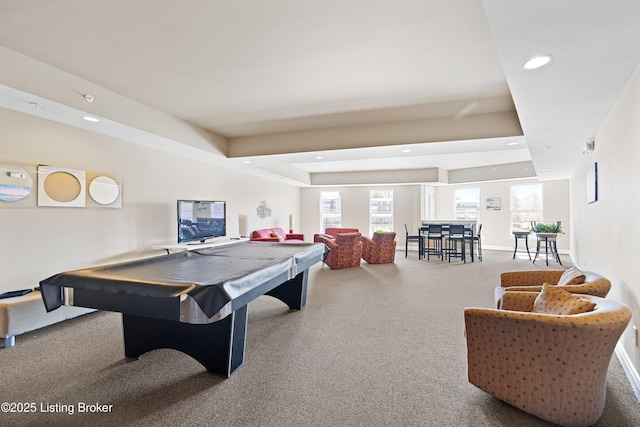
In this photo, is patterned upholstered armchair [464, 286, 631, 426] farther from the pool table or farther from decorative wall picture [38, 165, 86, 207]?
decorative wall picture [38, 165, 86, 207]

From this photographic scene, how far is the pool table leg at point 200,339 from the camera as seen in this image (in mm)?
2309

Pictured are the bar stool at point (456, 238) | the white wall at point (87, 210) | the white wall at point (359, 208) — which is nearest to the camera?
the white wall at point (87, 210)

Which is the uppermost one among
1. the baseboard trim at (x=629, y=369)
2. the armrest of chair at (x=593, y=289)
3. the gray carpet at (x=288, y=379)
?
the armrest of chair at (x=593, y=289)

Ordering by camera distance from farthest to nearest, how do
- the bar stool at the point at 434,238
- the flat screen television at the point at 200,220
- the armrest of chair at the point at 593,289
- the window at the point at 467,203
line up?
the window at the point at 467,203, the bar stool at the point at 434,238, the flat screen television at the point at 200,220, the armrest of chair at the point at 593,289

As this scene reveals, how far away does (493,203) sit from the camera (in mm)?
9906

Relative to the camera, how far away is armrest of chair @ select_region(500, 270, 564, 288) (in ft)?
9.87

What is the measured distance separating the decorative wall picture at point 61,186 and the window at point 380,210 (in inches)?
331

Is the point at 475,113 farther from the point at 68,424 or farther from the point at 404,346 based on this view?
the point at 68,424

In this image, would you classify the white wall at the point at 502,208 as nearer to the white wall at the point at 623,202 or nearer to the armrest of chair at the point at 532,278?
the white wall at the point at 623,202

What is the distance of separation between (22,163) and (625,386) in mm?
5856

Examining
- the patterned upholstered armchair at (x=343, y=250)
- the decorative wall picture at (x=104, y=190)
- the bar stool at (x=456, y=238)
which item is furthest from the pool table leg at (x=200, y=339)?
the bar stool at (x=456, y=238)

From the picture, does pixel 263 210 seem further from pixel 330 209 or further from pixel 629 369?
pixel 629 369

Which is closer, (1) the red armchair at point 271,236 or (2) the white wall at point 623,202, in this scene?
(2) the white wall at point 623,202

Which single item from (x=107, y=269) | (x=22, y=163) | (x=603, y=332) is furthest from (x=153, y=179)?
(x=603, y=332)
